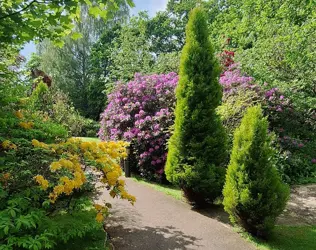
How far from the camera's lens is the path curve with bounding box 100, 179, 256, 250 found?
13.5ft

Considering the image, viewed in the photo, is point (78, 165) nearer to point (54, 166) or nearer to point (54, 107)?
point (54, 166)

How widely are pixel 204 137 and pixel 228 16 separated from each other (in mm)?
10935

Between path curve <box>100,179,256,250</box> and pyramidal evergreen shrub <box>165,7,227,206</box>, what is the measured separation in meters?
0.64

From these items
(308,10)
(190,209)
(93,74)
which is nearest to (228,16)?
(308,10)

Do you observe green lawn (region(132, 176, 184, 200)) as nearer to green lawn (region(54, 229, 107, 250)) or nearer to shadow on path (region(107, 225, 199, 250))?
shadow on path (region(107, 225, 199, 250))

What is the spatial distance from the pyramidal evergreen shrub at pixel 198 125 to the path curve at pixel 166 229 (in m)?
0.64

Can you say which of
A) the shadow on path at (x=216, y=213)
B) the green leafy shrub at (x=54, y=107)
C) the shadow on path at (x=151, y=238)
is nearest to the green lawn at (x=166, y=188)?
the shadow on path at (x=216, y=213)

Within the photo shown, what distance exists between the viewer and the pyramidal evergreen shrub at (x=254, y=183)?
4.13m

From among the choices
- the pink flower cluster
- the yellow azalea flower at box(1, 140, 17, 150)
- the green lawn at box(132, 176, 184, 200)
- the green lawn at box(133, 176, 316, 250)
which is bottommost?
the green lawn at box(133, 176, 316, 250)

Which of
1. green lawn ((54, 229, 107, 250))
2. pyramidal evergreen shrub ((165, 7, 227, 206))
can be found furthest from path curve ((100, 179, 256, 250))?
pyramidal evergreen shrub ((165, 7, 227, 206))

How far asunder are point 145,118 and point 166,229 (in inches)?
160

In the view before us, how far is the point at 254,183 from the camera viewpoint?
414 cm

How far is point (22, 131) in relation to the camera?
12.4 ft

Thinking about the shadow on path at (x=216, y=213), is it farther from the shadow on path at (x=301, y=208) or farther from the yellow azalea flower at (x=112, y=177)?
the yellow azalea flower at (x=112, y=177)
